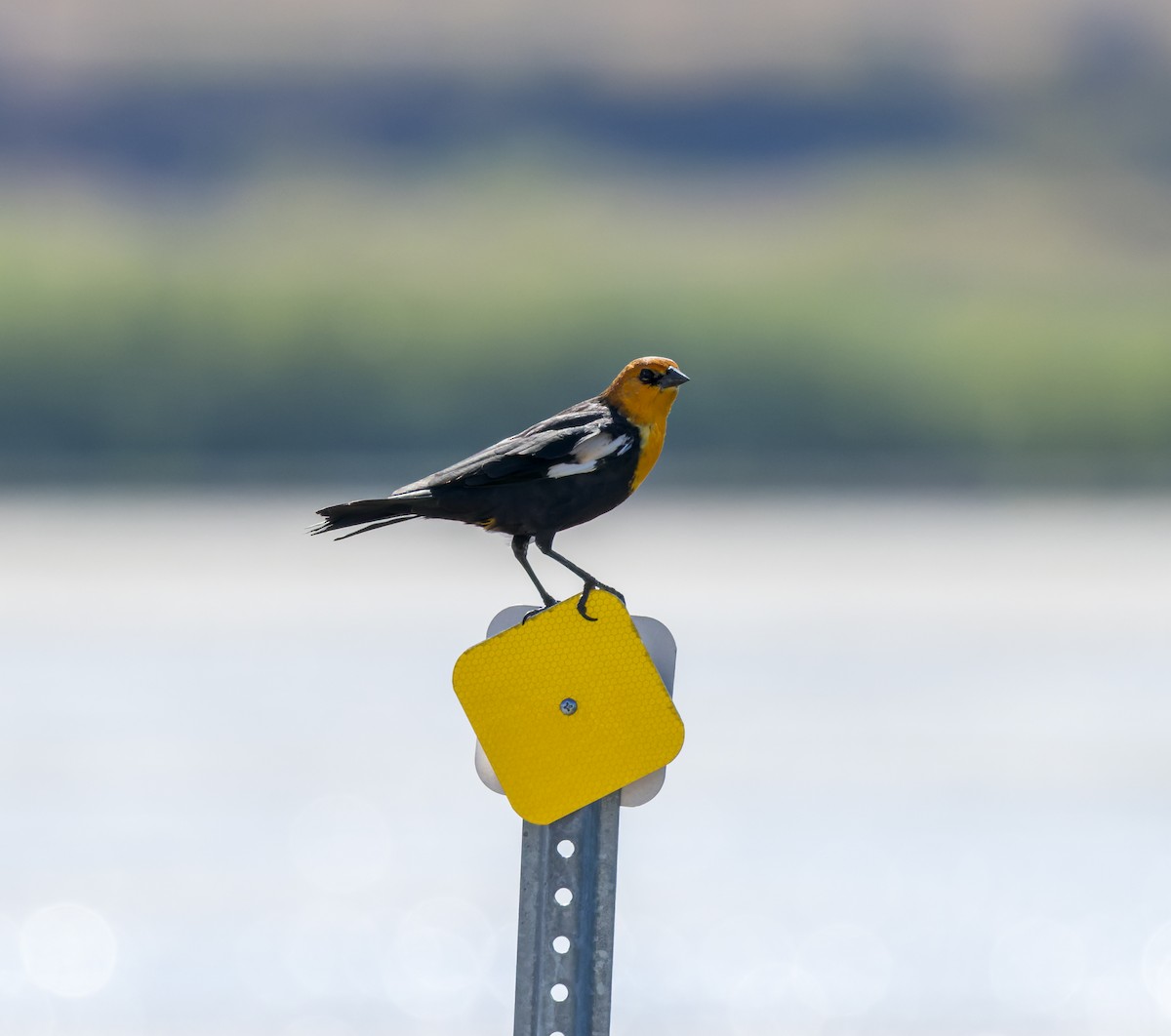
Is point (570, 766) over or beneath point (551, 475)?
beneath

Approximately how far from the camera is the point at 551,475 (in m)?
1.82

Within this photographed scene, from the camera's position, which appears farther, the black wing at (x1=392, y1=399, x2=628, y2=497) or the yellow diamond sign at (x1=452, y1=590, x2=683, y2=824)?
the black wing at (x1=392, y1=399, x2=628, y2=497)

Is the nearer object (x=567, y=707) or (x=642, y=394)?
(x=567, y=707)

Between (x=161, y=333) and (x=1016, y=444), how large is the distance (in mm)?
8873

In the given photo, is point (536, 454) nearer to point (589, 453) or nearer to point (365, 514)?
point (589, 453)

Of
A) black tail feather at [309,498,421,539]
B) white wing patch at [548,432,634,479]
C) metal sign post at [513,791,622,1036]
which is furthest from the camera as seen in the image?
white wing patch at [548,432,634,479]

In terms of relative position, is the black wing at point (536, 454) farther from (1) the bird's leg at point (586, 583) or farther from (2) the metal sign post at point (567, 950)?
(2) the metal sign post at point (567, 950)

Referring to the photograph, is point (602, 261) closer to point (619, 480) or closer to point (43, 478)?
point (43, 478)

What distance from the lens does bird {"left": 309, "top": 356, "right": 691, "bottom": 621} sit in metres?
1.78

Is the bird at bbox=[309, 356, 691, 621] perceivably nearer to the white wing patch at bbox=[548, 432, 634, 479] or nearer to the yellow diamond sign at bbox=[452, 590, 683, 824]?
the white wing patch at bbox=[548, 432, 634, 479]

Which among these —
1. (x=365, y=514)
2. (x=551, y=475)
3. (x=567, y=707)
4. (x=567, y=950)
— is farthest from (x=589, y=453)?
(x=567, y=950)

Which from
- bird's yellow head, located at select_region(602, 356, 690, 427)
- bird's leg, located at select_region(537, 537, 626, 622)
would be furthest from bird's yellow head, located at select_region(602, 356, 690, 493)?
bird's leg, located at select_region(537, 537, 626, 622)

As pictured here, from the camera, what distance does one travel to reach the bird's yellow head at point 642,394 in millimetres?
1901

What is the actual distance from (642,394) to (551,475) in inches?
6.4
